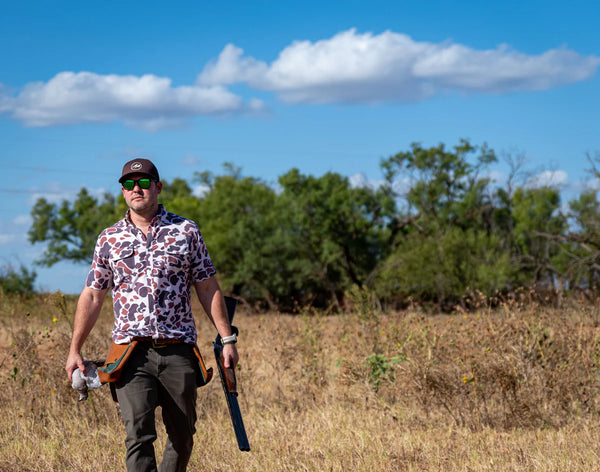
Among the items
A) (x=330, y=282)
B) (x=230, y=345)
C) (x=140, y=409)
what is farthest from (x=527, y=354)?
(x=330, y=282)

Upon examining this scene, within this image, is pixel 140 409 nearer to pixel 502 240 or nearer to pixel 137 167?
pixel 137 167

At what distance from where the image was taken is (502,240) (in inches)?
1437

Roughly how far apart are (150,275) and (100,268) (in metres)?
0.35

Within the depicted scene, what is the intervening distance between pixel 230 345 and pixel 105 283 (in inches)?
33.6

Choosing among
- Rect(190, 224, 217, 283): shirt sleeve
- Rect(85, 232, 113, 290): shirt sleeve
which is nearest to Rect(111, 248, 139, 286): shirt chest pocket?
Rect(85, 232, 113, 290): shirt sleeve

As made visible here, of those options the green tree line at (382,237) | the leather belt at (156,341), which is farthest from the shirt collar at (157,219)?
the green tree line at (382,237)

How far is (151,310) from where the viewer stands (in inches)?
165

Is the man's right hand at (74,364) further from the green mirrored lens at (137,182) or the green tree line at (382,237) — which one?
the green tree line at (382,237)

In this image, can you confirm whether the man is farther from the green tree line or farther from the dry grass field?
the green tree line

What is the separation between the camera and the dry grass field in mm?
5789

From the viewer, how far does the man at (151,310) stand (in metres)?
4.19

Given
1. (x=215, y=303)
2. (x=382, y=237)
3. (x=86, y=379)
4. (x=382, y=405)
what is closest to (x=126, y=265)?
(x=215, y=303)

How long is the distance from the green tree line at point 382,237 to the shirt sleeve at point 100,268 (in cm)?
2462

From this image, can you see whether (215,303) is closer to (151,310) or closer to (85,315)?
(151,310)
